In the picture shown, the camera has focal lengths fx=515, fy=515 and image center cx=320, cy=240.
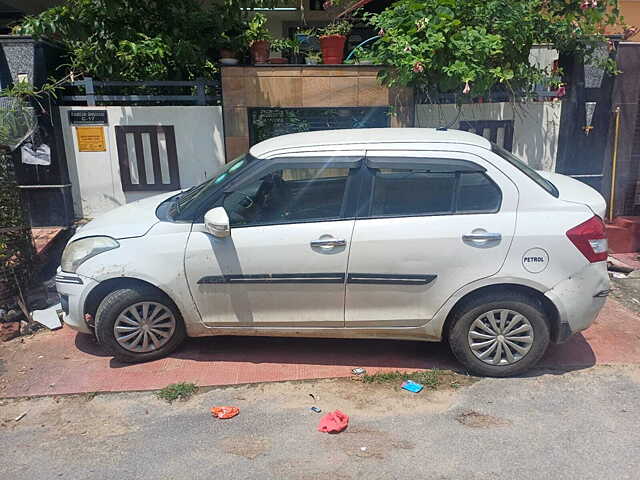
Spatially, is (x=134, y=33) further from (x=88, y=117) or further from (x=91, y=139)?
(x=91, y=139)

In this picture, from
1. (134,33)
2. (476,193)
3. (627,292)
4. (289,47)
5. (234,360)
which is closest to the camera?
(476,193)

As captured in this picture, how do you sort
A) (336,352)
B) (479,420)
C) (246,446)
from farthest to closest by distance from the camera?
(336,352)
(479,420)
(246,446)

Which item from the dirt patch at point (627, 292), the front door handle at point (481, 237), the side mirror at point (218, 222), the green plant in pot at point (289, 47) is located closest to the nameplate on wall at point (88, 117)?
the green plant in pot at point (289, 47)

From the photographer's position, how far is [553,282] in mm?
3521

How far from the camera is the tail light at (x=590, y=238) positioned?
11.4 ft

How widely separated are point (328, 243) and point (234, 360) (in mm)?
1280

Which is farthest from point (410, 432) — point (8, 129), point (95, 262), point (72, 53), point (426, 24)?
point (72, 53)

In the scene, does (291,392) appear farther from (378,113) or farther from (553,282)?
(378,113)

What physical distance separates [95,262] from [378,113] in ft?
14.3

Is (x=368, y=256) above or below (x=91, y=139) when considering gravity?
below

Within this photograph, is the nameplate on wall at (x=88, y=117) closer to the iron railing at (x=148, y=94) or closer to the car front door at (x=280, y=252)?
the iron railing at (x=148, y=94)

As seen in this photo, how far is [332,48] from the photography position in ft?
22.2

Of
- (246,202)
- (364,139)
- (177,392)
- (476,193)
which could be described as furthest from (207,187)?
(476,193)

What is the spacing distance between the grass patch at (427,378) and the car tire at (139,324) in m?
1.51
